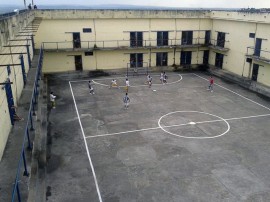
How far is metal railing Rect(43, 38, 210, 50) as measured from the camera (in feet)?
120

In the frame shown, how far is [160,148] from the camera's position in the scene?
60.1 feet

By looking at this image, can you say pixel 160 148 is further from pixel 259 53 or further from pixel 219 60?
pixel 219 60

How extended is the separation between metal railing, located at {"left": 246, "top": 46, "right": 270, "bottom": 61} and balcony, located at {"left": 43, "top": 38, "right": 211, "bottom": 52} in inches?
332

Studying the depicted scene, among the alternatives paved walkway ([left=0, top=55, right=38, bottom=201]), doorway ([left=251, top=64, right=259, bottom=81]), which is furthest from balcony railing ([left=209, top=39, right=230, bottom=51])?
paved walkway ([left=0, top=55, right=38, bottom=201])

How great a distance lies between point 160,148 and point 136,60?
2312 cm

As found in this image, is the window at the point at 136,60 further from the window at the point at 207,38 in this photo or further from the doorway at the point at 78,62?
the window at the point at 207,38

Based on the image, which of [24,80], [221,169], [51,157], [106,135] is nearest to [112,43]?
[24,80]

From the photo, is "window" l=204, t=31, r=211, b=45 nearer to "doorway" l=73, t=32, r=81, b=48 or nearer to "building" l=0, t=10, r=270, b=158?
"building" l=0, t=10, r=270, b=158

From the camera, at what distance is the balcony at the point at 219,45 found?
37.5 m

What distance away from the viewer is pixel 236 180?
589 inches

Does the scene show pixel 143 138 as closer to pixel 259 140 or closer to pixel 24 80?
pixel 259 140

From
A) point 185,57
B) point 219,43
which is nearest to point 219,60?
point 219,43

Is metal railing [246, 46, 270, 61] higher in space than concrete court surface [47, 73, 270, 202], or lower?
higher

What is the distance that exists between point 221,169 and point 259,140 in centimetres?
520
